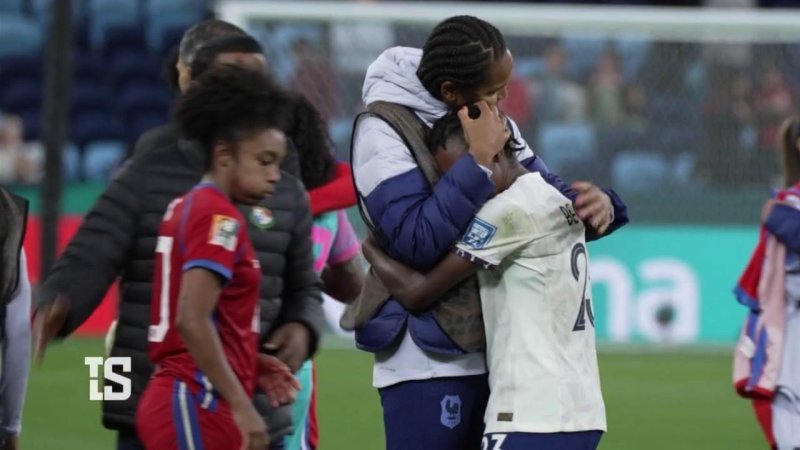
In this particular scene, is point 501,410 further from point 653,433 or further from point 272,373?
point 653,433

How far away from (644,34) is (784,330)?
8.76 metres

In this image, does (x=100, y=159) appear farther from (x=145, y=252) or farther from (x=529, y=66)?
(x=145, y=252)

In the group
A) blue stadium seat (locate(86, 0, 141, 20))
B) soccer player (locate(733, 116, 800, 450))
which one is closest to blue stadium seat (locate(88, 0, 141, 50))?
blue stadium seat (locate(86, 0, 141, 20))

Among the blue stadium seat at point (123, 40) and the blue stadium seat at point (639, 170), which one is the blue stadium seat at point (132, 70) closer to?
the blue stadium seat at point (123, 40)

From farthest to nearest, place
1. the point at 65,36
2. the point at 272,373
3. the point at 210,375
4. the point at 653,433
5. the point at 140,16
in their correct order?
1. the point at 140,16
2. the point at 65,36
3. the point at 653,433
4. the point at 272,373
5. the point at 210,375

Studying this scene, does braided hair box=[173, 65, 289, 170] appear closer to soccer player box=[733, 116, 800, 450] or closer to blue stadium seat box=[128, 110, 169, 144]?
soccer player box=[733, 116, 800, 450]

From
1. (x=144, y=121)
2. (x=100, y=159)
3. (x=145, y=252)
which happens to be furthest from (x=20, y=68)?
(x=145, y=252)

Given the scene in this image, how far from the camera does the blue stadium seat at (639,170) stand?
14383mm

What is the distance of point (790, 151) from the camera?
652cm

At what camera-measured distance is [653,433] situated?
396 inches

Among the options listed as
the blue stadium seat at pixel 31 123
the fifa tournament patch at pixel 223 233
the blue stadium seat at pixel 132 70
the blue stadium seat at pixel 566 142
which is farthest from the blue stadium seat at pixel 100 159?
the fifa tournament patch at pixel 223 233

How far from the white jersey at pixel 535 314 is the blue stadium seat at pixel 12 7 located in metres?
15.2

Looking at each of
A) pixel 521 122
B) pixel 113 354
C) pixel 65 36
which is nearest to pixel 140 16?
pixel 65 36

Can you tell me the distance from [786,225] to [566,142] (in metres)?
8.28
